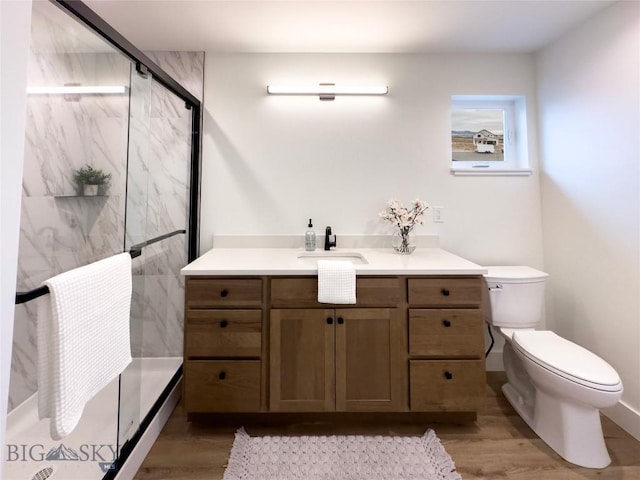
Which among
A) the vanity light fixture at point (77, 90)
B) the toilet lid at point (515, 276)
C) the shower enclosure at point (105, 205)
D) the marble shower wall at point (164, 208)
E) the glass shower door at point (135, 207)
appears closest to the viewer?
the shower enclosure at point (105, 205)

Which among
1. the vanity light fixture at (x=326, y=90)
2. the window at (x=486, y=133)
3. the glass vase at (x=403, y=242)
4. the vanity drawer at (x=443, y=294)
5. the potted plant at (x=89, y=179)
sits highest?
the vanity light fixture at (x=326, y=90)

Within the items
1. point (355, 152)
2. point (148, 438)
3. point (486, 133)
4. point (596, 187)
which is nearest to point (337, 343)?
point (148, 438)

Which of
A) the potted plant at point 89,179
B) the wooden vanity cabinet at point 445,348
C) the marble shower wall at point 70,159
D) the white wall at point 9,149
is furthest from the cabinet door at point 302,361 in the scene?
the potted plant at point 89,179

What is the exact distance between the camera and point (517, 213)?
2.18 metres

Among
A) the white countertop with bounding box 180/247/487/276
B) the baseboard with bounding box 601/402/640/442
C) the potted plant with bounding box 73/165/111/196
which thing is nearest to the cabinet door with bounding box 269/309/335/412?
the white countertop with bounding box 180/247/487/276

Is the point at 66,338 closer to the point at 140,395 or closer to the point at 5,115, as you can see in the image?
the point at 5,115

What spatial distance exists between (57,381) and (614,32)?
9.34 feet

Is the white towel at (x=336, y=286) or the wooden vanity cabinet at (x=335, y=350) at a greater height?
the white towel at (x=336, y=286)

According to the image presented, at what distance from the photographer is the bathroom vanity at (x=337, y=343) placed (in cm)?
155

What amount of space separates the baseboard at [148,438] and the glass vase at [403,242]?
1.63 m

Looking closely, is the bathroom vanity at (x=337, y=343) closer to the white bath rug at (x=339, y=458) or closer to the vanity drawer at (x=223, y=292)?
the vanity drawer at (x=223, y=292)

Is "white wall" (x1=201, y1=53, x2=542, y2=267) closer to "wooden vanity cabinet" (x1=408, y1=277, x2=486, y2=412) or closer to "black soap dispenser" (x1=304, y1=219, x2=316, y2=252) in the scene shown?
"black soap dispenser" (x1=304, y1=219, x2=316, y2=252)

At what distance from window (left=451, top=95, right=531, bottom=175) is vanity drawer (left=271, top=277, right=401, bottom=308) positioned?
1.23 m

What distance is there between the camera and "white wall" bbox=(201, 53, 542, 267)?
2.14 metres
